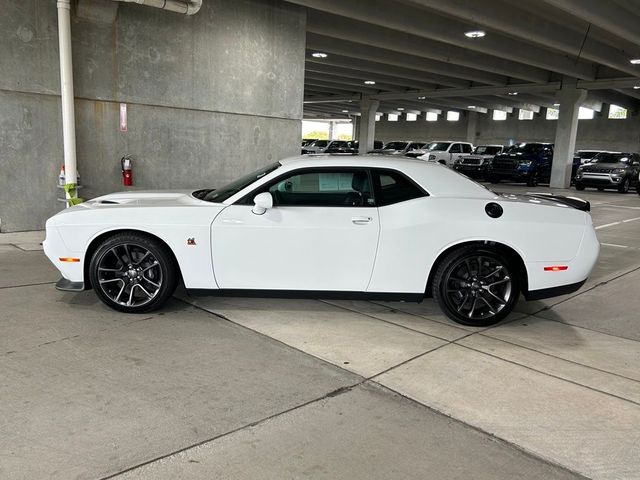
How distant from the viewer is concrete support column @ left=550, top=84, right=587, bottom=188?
81.5ft

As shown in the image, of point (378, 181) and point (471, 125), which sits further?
point (471, 125)

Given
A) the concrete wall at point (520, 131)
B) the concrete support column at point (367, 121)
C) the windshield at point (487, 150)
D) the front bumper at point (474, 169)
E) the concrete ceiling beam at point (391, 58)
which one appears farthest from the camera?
the concrete wall at point (520, 131)

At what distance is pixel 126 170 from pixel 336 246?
6093 millimetres

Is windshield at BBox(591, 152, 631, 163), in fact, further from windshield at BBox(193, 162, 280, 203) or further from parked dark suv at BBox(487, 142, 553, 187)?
windshield at BBox(193, 162, 280, 203)

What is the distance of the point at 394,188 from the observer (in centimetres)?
484

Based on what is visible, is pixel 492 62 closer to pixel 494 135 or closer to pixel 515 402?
pixel 515 402

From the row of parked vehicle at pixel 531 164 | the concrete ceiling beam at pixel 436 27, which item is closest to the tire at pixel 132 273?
the concrete ceiling beam at pixel 436 27

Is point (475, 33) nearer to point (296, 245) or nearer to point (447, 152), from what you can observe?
point (296, 245)

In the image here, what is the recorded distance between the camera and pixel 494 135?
43250mm

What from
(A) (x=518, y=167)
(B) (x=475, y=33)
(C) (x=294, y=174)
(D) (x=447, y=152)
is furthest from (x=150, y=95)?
(D) (x=447, y=152)

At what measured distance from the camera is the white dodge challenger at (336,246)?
4.69 meters

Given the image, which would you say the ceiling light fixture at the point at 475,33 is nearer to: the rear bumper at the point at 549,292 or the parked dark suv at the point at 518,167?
the parked dark suv at the point at 518,167

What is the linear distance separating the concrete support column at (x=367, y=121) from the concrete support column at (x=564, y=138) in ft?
37.2

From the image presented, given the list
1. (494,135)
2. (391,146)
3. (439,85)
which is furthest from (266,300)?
(494,135)
